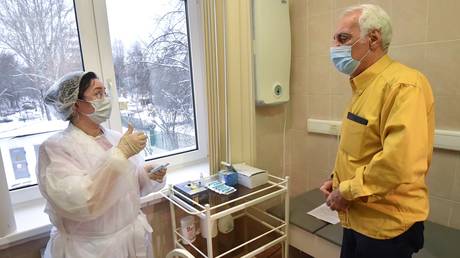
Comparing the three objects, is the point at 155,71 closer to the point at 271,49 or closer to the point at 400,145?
the point at 271,49

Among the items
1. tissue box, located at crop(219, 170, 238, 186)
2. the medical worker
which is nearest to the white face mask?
the medical worker

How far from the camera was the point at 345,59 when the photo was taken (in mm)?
1031

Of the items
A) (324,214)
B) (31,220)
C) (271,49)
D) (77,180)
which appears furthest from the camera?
(271,49)

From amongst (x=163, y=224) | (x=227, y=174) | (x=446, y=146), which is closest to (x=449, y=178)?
(x=446, y=146)

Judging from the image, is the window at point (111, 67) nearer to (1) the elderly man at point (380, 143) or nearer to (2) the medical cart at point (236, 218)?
(2) the medical cart at point (236, 218)

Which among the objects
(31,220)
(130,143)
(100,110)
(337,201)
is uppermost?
(100,110)

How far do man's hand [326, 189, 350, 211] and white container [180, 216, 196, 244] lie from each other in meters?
0.74

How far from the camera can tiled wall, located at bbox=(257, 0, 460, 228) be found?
1.30m

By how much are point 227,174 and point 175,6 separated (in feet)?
3.55

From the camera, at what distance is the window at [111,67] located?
1349mm

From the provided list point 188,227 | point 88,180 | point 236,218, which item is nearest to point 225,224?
point 236,218

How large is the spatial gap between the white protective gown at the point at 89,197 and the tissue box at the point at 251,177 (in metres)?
0.54

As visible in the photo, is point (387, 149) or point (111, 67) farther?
point (111, 67)

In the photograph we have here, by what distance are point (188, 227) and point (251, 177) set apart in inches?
16.3
